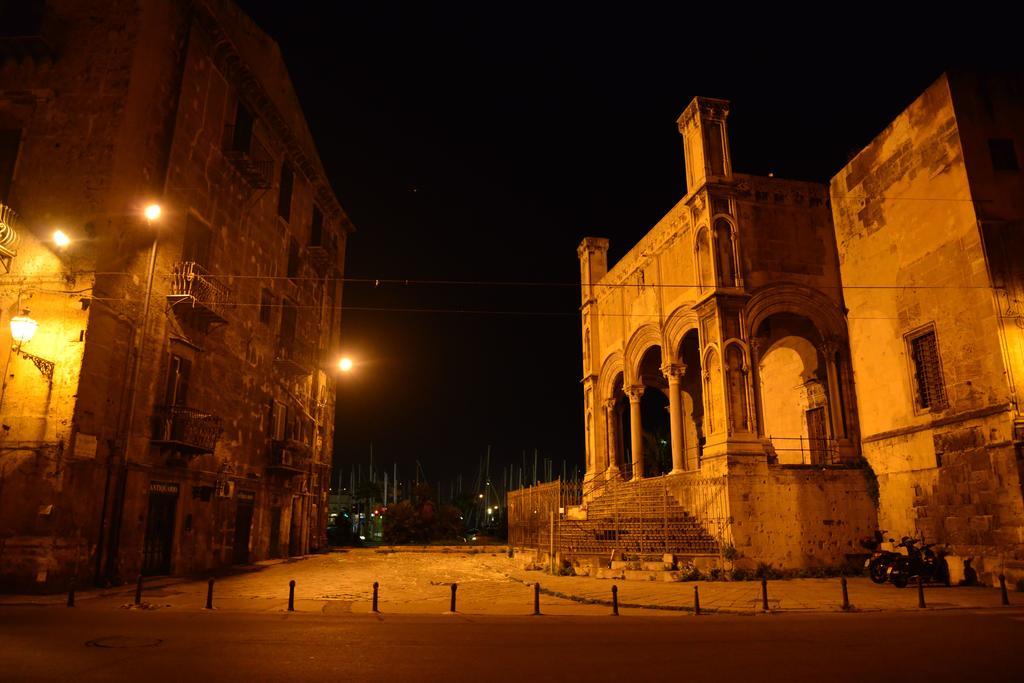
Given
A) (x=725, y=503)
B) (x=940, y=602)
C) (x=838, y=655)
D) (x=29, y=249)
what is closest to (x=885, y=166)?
(x=725, y=503)

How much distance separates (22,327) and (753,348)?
19.6 m

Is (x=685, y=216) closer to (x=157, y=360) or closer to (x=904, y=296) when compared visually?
(x=904, y=296)

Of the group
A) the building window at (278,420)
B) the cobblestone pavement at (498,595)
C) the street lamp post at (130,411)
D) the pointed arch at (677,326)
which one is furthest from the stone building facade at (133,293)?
the pointed arch at (677,326)

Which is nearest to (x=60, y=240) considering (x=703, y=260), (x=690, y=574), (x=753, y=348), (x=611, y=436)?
(x=690, y=574)

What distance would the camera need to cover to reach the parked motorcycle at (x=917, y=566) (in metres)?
15.4

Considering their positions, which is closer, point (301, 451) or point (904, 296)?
point (904, 296)

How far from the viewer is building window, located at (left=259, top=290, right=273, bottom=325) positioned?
80.8ft

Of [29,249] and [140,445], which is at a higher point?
[29,249]

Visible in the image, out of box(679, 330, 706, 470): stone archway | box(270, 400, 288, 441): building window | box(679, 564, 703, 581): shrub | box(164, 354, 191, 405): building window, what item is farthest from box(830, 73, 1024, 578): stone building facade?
box(270, 400, 288, 441): building window

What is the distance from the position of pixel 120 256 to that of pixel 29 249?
1.93m

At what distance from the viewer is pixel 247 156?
21.9 meters

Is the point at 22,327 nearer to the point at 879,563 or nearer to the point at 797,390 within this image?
the point at 879,563

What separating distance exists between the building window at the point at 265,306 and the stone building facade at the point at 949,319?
20213 millimetres

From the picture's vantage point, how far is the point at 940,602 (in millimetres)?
12867
